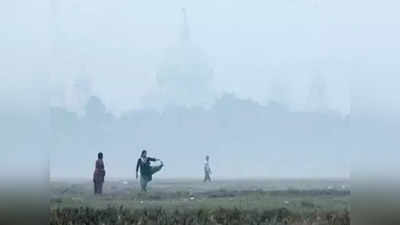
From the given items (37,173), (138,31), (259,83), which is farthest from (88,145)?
(259,83)

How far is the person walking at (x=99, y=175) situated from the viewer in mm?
6973

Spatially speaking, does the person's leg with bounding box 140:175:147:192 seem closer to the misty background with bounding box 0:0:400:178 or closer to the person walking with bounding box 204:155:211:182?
the misty background with bounding box 0:0:400:178

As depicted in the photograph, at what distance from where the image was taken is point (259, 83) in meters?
6.88

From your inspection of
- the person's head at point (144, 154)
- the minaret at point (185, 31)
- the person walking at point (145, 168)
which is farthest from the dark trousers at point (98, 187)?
the minaret at point (185, 31)

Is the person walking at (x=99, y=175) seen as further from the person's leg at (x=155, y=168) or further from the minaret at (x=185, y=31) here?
the minaret at (x=185, y=31)

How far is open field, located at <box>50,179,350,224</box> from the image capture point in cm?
689

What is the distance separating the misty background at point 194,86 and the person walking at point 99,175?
6 cm

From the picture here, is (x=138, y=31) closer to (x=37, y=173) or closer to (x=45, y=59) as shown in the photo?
(x=45, y=59)

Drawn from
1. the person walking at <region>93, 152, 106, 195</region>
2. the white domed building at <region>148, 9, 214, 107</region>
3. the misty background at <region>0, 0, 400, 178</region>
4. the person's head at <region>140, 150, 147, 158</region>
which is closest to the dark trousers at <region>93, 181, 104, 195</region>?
the person walking at <region>93, 152, 106, 195</region>

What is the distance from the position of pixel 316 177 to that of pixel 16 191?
9.30 feet

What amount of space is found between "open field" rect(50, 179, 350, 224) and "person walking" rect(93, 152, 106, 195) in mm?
58

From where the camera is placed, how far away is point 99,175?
700 centimetres

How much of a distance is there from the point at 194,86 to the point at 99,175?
1247 millimetres

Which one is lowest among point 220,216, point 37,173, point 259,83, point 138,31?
point 220,216
